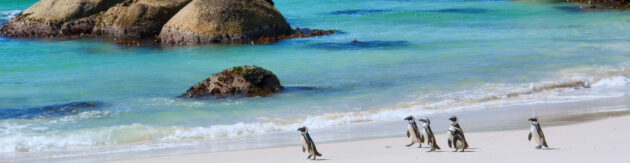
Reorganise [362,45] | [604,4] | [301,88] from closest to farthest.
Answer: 1. [301,88]
2. [362,45]
3. [604,4]

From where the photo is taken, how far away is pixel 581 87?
51.7 feet

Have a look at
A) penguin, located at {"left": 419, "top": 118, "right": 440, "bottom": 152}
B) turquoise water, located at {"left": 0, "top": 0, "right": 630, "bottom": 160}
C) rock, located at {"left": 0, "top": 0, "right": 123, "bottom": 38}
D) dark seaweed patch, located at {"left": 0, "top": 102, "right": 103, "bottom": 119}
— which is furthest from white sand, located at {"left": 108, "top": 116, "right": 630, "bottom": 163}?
rock, located at {"left": 0, "top": 0, "right": 123, "bottom": 38}

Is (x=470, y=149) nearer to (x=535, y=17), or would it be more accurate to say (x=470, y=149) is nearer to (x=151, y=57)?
(x=151, y=57)

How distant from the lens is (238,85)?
15.5 m

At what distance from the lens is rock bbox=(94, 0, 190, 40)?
25.7 meters

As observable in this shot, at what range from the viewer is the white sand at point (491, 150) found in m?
9.01

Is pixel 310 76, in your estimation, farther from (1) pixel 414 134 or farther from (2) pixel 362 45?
(1) pixel 414 134

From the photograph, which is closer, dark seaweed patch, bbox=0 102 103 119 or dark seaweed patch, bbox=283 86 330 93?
dark seaweed patch, bbox=0 102 103 119

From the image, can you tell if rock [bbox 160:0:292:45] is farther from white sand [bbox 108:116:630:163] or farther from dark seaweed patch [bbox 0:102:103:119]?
white sand [bbox 108:116:630:163]

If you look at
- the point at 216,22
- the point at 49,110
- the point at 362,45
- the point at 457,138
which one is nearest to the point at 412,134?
the point at 457,138

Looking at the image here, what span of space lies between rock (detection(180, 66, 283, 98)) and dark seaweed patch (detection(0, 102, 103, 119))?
171cm

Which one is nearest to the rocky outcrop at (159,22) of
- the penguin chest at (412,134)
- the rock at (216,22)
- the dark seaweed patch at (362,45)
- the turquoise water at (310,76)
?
the rock at (216,22)

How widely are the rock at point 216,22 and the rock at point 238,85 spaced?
317 inches

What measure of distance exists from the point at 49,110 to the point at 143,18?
1144cm
